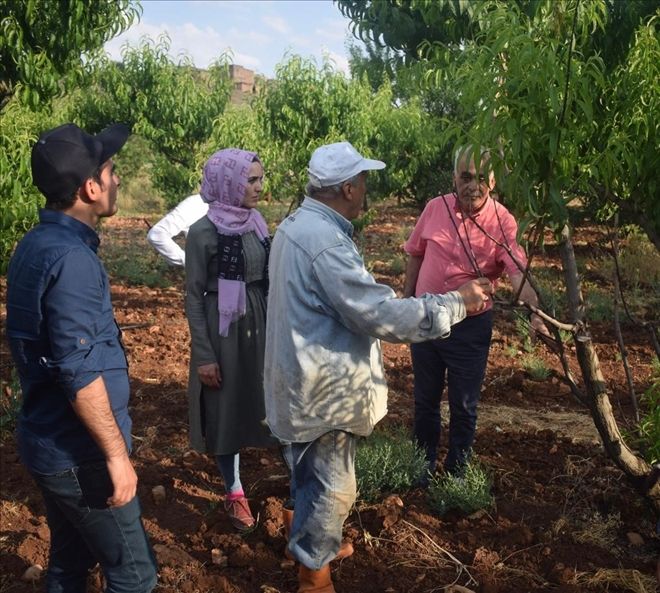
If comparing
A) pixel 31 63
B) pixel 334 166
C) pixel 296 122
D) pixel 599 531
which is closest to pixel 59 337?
pixel 334 166

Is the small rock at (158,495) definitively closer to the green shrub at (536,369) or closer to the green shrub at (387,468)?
the green shrub at (387,468)

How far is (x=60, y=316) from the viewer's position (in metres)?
1.92

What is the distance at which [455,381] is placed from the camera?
342 centimetres

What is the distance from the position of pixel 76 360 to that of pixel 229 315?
4.21 feet

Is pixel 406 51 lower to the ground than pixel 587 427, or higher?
higher

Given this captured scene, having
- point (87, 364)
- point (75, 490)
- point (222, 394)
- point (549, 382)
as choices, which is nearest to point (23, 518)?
point (222, 394)

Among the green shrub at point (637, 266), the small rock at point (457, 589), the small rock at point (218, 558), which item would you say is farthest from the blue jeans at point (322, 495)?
the green shrub at point (637, 266)

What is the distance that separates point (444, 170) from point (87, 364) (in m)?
13.5

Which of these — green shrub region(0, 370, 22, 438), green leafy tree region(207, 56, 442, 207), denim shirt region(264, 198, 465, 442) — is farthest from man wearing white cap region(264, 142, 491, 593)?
green leafy tree region(207, 56, 442, 207)

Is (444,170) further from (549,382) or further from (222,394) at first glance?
(222,394)

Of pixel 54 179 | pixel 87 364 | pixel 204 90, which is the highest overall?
pixel 204 90

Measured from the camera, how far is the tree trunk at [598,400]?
2.77 metres

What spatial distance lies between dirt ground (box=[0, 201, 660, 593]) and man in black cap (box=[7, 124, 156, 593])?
0.90 m

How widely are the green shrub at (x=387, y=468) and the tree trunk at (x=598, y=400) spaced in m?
0.89
